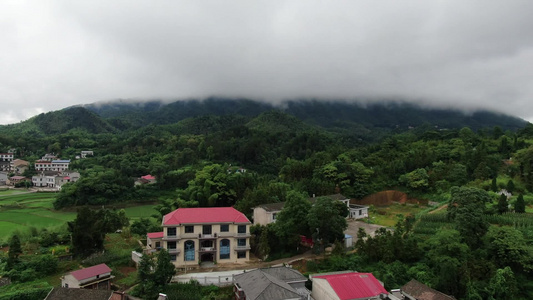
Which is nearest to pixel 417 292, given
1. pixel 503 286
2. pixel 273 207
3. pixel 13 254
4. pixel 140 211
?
pixel 503 286

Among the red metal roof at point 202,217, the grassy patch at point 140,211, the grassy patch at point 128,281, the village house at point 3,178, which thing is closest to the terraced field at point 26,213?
the grassy patch at point 140,211

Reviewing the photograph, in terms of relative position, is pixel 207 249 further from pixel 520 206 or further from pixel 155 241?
pixel 520 206

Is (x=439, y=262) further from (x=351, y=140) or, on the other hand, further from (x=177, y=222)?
(x=351, y=140)

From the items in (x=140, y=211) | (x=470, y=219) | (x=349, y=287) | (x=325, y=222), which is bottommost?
(x=140, y=211)

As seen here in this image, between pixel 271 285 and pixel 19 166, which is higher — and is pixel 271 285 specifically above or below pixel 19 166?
below

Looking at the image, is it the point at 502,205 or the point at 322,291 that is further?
the point at 502,205

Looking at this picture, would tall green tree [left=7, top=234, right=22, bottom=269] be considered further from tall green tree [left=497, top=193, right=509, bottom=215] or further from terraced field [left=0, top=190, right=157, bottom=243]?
tall green tree [left=497, top=193, right=509, bottom=215]

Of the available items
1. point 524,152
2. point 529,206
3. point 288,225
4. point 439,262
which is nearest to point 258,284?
point 288,225

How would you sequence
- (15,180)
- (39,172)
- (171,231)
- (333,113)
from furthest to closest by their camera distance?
(333,113) → (39,172) → (15,180) → (171,231)
